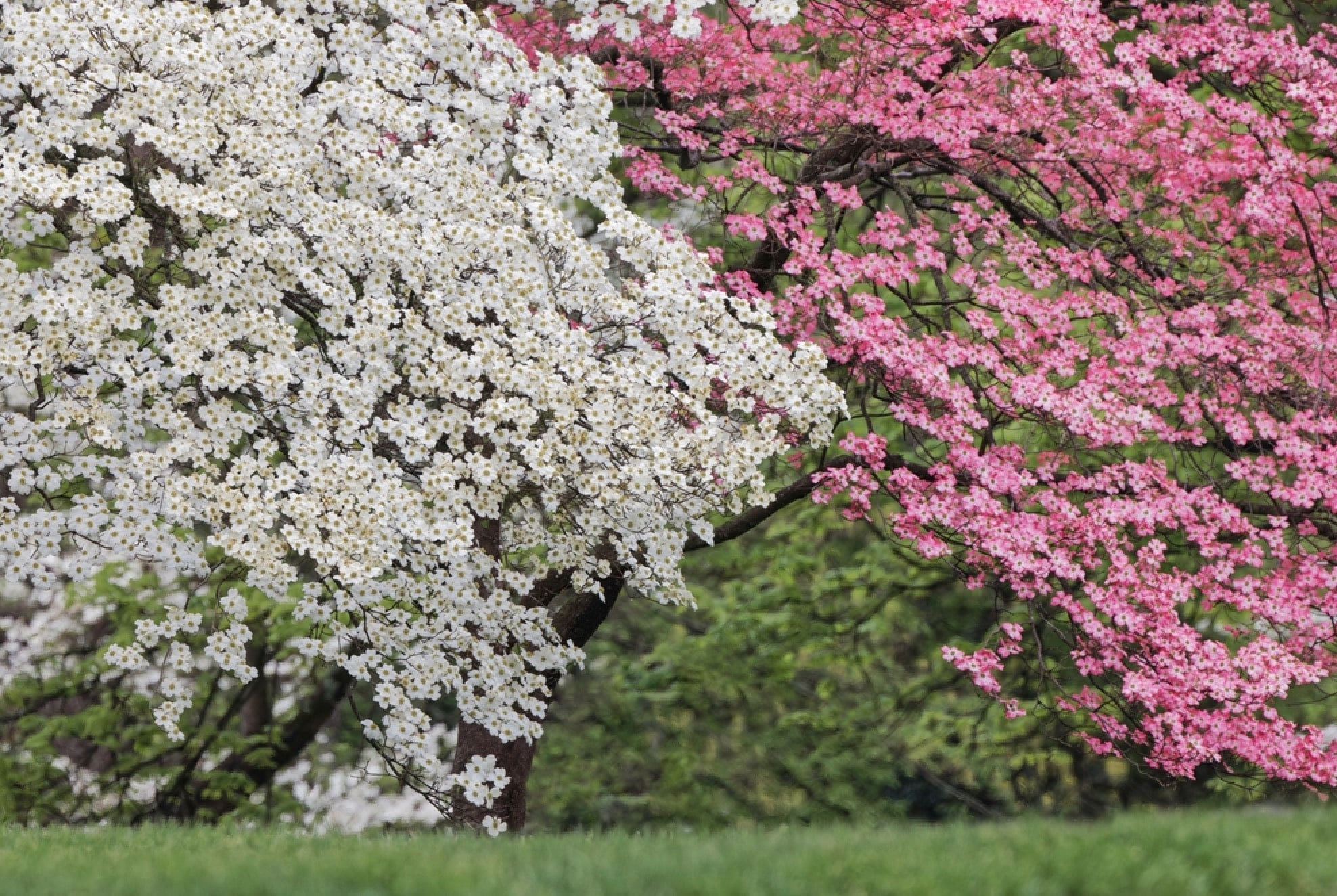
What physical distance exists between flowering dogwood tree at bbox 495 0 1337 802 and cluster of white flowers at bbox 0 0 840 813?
158 cm

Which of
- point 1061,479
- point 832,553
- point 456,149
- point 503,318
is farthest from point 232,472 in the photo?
point 832,553

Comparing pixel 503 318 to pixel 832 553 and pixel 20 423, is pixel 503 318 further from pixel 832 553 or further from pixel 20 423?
pixel 832 553

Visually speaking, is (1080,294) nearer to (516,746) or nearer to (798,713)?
(516,746)

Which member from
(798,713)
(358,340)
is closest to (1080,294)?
(358,340)

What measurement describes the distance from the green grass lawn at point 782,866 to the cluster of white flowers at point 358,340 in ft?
6.97

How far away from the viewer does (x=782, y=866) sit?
5.44 meters

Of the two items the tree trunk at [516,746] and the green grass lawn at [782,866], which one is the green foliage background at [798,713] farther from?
the green grass lawn at [782,866]

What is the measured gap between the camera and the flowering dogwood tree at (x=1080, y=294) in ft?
34.1

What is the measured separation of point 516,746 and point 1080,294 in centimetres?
545

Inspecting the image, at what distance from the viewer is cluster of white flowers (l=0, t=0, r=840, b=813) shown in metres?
7.89

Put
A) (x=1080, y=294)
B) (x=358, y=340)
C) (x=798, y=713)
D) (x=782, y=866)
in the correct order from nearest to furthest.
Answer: (x=782, y=866), (x=358, y=340), (x=1080, y=294), (x=798, y=713)

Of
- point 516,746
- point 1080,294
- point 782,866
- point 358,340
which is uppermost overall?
point 1080,294

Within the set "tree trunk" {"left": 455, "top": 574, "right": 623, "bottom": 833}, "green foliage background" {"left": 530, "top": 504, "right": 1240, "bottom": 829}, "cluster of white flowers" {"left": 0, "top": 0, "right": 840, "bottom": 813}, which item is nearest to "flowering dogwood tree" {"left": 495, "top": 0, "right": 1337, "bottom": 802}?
"cluster of white flowers" {"left": 0, "top": 0, "right": 840, "bottom": 813}

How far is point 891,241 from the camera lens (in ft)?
36.3
